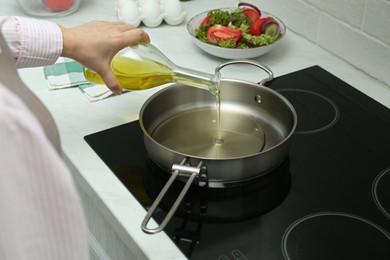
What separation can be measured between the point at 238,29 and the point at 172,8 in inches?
8.2

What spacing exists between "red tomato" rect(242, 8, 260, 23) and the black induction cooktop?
26 cm

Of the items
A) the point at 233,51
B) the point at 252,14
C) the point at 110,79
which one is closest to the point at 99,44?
the point at 110,79

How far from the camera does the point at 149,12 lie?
132 centimetres

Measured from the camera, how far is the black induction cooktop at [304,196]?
0.76 metres

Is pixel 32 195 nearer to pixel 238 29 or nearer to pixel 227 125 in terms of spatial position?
pixel 227 125

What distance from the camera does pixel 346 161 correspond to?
0.92 m

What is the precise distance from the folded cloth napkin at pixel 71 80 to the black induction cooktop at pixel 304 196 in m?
0.12

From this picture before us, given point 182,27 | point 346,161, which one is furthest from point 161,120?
point 182,27

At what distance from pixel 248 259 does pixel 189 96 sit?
393 millimetres

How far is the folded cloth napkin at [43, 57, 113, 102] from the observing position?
1.09 metres

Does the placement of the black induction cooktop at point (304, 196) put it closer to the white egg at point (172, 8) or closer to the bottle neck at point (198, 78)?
the bottle neck at point (198, 78)

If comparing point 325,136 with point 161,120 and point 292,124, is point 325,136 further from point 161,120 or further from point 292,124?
point 161,120

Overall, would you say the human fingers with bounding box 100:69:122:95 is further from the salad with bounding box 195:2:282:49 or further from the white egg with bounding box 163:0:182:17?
the white egg with bounding box 163:0:182:17

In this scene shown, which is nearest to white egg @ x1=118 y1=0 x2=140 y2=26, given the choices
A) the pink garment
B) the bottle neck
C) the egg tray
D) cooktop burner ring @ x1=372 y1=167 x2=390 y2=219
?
the egg tray
